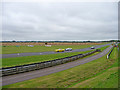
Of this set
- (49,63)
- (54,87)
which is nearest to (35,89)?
(54,87)

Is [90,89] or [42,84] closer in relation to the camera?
[90,89]

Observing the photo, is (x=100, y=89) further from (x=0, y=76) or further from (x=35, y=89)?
(x=0, y=76)

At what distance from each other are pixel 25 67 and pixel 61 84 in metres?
7.28

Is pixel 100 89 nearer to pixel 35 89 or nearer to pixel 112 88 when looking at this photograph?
pixel 112 88

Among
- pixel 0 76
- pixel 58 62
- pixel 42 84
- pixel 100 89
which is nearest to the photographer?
pixel 100 89

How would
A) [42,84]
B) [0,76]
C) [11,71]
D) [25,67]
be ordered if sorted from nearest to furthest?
[42,84]
[0,76]
[11,71]
[25,67]

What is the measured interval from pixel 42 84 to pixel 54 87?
4.64ft

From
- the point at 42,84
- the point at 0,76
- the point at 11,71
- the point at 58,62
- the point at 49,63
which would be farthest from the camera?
the point at 58,62

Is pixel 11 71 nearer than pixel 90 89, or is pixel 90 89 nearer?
pixel 90 89

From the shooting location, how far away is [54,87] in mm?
10094

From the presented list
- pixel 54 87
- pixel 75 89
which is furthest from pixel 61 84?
pixel 75 89

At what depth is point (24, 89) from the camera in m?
9.57

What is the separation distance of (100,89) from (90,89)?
0.84 m

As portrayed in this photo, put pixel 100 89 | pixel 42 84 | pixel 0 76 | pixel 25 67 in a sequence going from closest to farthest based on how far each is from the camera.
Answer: pixel 100 89, pixel 42 84, pixel 0 76, pixel 25 67
